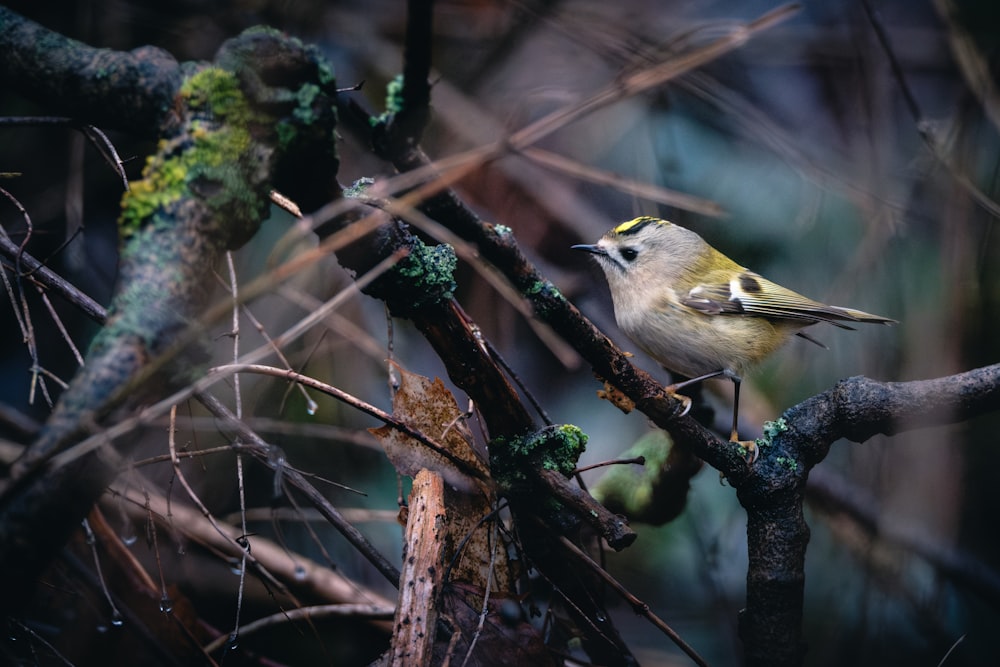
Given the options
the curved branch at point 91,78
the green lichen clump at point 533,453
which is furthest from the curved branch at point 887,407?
the curved branch at point 91,78

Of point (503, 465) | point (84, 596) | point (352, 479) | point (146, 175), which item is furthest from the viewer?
point (352, 479)

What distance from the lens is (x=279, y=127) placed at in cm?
96

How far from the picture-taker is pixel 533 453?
132cm

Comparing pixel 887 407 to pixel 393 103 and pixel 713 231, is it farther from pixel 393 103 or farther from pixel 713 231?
pixel 713 231

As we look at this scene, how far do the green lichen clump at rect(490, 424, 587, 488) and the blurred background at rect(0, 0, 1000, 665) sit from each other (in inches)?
30.3

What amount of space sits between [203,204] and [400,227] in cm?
32

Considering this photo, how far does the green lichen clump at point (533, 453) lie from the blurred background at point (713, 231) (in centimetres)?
77

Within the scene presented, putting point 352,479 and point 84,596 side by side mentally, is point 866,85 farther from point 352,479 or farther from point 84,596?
point 84,596

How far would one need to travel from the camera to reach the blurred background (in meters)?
2.25

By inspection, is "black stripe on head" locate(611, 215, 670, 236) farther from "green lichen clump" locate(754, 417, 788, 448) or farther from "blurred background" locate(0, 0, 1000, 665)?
"green lichen clump" locate(754, 417, 788, 448)

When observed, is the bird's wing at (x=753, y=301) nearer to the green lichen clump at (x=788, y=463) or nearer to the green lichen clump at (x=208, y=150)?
the green lichen clump at (x=788, y=463)

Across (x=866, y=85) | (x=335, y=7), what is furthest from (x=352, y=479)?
(x=866, y=85)

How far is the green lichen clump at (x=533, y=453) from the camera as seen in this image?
4.31ft

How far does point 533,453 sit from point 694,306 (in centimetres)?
74
